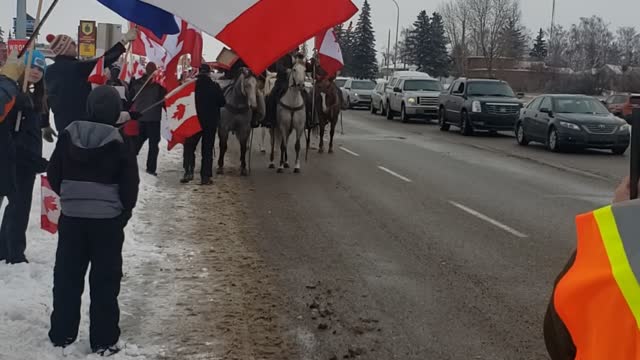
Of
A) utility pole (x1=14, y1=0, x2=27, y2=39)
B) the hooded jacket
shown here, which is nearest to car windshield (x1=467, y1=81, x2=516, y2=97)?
utility pole (x1=14, y1=0, x2=27, y2=39)

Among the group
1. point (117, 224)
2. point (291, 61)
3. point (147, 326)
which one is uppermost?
point (291, 61)

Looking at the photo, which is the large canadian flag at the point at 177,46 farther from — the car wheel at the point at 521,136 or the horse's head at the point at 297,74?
the car wheel at the point at 521,136

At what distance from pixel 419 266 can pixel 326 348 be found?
109 inches

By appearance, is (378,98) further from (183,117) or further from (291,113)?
(183,117)

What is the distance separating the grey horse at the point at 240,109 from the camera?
1464 cm

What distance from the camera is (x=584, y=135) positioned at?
21.4 meters

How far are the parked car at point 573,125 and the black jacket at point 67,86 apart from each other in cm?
1599

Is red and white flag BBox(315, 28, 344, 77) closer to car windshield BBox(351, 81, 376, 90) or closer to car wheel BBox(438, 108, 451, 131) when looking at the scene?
car wheel BBox(438, 108, 451, 131)

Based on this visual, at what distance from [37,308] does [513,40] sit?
97.4 m

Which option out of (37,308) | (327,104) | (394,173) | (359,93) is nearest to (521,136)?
(327,104)

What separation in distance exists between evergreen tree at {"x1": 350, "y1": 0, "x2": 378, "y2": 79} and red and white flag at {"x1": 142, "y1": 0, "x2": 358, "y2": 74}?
73247mm

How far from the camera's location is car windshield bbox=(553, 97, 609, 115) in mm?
22656

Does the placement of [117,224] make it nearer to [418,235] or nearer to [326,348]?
[326,348]

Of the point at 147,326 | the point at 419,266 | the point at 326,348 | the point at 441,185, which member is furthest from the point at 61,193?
the point at 441,185
